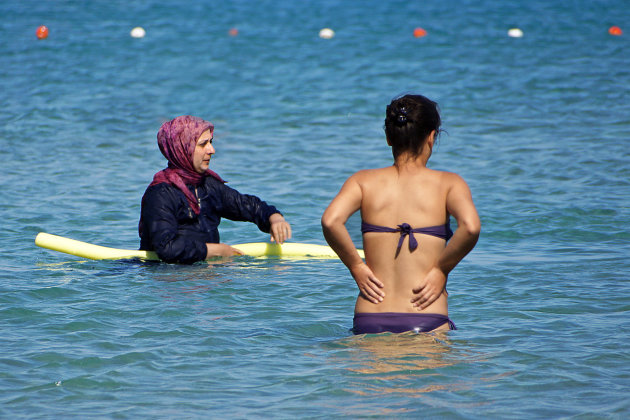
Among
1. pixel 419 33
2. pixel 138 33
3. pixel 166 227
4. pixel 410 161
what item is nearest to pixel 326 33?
pixel 419 33

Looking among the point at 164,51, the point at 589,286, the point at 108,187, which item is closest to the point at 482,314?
the point at 589,286

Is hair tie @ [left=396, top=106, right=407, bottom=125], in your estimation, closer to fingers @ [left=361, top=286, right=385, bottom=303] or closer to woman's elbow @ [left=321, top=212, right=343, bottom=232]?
woman's elbow @ [left=321, top=212, right=343, bottom=232]

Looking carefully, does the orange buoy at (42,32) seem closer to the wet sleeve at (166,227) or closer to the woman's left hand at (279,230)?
the wet sleeve at (166,227)

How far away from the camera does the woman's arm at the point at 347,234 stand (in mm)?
4332

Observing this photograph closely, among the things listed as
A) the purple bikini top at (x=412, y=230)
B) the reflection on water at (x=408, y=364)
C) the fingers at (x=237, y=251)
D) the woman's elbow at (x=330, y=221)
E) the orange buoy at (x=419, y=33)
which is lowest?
the reflection on water at (x=408, y=364)

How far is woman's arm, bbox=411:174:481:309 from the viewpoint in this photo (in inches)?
166

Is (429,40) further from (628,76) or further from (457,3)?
(457,3)

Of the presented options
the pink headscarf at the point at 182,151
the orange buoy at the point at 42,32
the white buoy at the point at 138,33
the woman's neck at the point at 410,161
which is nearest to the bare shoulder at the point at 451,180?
the woman's neck at the point at 410,161

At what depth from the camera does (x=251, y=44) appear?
25.5 metres

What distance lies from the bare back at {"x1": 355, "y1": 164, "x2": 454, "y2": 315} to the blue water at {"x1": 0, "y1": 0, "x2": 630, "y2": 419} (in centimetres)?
41

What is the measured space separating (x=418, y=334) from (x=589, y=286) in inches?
95.2

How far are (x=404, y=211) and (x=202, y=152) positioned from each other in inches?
113

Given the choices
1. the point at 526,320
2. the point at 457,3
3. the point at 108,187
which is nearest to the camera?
the point at 526,320

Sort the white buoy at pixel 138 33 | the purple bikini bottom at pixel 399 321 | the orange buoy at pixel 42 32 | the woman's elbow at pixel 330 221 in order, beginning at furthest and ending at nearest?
1. the white buoy at pixel 138 33
2. the orange buoy at pixel 42 32
3. the purple bikini bottom at pixel 399 321
4. the woman's elbow at pixel 330 221
